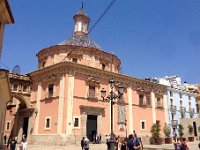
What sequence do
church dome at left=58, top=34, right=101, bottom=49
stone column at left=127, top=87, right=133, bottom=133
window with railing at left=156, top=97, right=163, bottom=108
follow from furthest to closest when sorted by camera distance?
window with railing at left=156, top=97, right=163, bottom=108 → church dome at left=58, top=34, right=101, bottom=49 → stone column at left=127, top=87, right=133, bottom=133

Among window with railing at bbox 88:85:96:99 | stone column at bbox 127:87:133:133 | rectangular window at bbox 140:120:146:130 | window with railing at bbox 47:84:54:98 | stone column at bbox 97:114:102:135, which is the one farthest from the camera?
rectangular window at bbox 140:120:146:130

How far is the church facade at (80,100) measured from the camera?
83.1 feet

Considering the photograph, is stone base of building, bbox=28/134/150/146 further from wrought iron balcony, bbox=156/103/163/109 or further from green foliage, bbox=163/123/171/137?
wrought iron balcony, bbox=156/103/163/109

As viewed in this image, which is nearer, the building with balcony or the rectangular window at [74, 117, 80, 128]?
the rectangular window at [74, 117, 80, 128]

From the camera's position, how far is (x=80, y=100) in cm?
2628

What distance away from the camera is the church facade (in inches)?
997

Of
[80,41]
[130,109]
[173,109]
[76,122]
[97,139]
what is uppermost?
[80,41]

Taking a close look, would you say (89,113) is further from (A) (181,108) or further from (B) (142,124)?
(A) (181,108)

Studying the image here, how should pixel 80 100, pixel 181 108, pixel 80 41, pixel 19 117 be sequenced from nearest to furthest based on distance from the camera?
pixel 80 100
pixel 19 117
pixel 80 41
pixel 181 108

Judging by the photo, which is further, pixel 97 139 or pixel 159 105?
pixel 159 105

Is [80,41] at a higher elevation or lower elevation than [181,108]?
higher

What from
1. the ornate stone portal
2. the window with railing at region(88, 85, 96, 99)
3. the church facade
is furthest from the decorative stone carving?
the window with railing at region(88, 85, 96, 99)

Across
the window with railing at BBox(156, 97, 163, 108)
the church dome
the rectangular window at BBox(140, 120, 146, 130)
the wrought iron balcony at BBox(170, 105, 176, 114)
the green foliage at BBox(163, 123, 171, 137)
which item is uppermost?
the church dome

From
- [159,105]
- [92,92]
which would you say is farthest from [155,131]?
[92,92]
